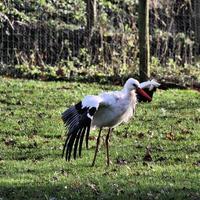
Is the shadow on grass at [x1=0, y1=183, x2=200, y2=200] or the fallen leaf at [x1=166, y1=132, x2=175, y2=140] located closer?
the shadow on grass at [x1=0, y1=183, x2=200, y2=200]

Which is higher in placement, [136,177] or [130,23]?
[130,23]

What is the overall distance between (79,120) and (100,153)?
1607mm

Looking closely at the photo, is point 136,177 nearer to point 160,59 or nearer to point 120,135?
point 120,135

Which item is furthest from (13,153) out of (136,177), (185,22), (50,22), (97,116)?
(185,22)

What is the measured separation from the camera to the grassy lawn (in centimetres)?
805

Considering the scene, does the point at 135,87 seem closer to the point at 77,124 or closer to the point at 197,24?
the point at 77,124

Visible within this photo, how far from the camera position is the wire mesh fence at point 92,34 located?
18.2m

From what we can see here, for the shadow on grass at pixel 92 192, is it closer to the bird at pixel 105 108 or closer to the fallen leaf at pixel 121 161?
the bird at pixel 105 108

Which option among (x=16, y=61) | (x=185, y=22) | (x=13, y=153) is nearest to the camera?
(x=13, y=153)

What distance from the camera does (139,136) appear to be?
11.3 meters

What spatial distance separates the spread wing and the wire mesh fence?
8.87m

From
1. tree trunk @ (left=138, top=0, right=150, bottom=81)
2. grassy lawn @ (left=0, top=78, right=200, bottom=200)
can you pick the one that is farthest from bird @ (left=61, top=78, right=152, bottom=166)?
tree trunk @ (left=138, top=0, right=150, bottom=81)

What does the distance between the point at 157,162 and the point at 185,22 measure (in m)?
11.0

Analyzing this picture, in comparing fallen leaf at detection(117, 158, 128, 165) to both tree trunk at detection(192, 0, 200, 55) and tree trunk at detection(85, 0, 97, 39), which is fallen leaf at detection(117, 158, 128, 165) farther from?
tree trunk at detection(192, 0, 200, 55)
